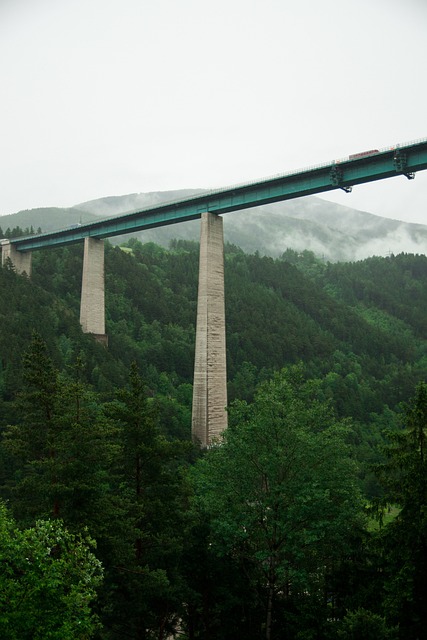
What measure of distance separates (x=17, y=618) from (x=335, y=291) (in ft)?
499

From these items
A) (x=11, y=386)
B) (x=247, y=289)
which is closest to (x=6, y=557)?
(x=11, y=386)

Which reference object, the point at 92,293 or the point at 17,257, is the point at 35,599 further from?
the point at 17,257

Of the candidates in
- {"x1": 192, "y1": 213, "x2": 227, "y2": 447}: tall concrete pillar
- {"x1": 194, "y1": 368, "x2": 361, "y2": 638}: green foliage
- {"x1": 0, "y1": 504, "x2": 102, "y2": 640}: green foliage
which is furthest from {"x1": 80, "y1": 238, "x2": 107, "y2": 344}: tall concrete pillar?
{"x1": 0, "y1": 504, "x2": 102, "y2": 640}: green foliage

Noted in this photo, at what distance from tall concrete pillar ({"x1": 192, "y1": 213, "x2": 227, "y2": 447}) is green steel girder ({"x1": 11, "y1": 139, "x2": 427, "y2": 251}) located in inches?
140

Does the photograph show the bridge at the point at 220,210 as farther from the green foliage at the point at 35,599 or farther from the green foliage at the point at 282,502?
the green foliage at the point at 35,599

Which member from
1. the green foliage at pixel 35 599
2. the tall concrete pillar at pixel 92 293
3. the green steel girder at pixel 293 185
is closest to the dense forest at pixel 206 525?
the green foliage at pixel 35 599

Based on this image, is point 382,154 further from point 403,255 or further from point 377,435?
point 403,255

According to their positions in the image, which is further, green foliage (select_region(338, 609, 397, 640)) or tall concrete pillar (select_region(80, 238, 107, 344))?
tall concrete pillar (select_region(80, 238, 107, 344))

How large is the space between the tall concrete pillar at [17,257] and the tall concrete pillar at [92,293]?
60.1ft

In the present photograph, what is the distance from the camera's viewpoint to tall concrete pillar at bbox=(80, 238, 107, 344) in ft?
188

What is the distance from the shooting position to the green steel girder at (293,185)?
1368 inches

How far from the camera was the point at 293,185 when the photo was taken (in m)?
40.5

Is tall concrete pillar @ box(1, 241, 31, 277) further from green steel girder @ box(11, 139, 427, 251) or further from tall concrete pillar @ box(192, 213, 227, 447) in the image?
tall concrete pillar @ box(192, 213, 227, 447)

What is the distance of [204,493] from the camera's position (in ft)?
68.9
